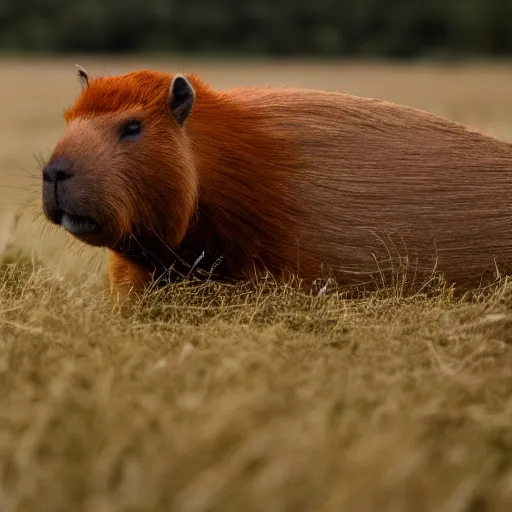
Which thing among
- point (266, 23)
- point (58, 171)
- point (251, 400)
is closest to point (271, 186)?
point (58, 171)

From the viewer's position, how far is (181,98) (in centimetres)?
546

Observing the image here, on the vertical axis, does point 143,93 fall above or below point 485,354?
above

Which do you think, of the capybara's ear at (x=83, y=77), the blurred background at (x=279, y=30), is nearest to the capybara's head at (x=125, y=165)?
the capybara's ear at (x=83, y=77)

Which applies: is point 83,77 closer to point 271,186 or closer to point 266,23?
point 271,186

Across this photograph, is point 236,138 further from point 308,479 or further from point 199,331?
point 308,479

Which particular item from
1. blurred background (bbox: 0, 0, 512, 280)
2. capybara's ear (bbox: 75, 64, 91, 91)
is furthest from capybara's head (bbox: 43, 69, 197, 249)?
blurred background (bbox: 0, 0, 512, 280)

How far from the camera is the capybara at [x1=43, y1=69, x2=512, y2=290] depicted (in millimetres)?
5297

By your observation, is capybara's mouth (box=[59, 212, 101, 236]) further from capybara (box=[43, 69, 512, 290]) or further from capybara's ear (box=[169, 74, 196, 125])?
capybara's ear (box=[169, 74, 196, 125])

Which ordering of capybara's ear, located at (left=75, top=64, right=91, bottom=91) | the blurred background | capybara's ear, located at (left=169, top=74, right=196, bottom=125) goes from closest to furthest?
capybara's ear, located at (left=169, top=74, right=196, bottom=125) → capybara's ear, located at (left=75, top=64, right=91, bottom=91) → the blurred background

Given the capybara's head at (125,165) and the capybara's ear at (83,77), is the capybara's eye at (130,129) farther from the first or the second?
the capybara's ear at (83,77)

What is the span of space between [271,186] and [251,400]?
2.24 meters

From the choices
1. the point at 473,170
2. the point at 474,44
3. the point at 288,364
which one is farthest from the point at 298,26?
the point at 288,364

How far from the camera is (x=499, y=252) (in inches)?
232

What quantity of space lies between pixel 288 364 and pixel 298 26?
2805cm
